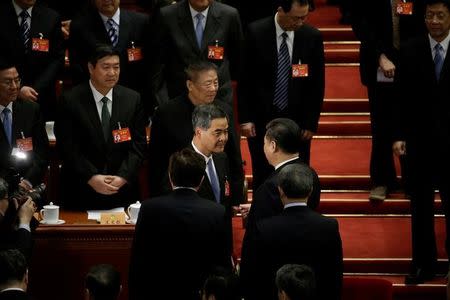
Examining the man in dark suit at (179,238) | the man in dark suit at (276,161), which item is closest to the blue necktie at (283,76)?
the man in dark suit at (276,161)

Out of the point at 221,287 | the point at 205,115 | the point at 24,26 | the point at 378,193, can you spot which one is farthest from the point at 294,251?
the point at 24,26

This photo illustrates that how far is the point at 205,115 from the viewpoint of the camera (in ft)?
20.0

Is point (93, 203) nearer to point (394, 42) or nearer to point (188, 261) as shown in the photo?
point (188, 261)

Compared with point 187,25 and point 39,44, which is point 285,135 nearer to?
point 187,25

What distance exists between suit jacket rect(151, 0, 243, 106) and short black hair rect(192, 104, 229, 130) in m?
1.15

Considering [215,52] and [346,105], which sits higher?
[215,52]

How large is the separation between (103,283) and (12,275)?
0.41 meters

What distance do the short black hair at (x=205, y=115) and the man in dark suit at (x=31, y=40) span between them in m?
1.74

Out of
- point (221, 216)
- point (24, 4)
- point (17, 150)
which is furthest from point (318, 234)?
point (24, 4)

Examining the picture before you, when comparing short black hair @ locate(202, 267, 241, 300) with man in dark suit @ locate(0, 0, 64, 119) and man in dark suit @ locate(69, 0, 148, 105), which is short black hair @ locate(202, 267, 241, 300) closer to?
man in dark suit @ locate(69, 0, 148, 105)

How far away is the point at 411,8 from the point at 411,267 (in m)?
1.80

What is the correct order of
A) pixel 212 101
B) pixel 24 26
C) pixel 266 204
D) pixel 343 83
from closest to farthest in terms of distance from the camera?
1. pixel 266 204
2. pixel 212 101
3. pixel 24 26
4. pixel 343 83

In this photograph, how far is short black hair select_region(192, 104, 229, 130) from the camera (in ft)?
20.0

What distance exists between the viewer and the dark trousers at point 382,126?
751 cm
